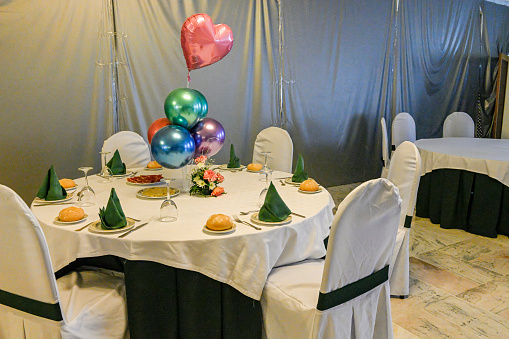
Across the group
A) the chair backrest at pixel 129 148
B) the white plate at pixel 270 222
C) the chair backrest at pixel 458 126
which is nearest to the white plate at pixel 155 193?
the white plate at pixel 270 222

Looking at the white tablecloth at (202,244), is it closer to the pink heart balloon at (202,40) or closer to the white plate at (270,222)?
the white plate at (270,222)

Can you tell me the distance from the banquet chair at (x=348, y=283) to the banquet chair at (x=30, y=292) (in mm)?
766

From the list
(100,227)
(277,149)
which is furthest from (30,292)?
(277,149)

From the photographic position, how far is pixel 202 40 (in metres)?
2.45

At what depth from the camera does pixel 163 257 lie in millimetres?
1682

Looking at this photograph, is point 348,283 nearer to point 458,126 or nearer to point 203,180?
point 203,180

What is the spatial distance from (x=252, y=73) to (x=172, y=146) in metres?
3.02

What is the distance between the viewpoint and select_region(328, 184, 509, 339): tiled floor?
2434 millimetres

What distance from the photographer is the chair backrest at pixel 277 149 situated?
351 centimetres

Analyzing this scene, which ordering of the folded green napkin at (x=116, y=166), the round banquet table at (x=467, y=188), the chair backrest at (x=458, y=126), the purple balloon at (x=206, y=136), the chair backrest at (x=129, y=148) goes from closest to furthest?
the purple balloon at (x=206, y=136)
the folded green napkin at (x=116, y=166)
the chair backrest at (x=129, y=148)
the round banquet table at (x=467, y=188)
the chair backrest at (x=458, y=126)

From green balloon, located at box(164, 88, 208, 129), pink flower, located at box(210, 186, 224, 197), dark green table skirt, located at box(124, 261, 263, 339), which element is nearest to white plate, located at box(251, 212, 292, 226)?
dark green table skirt, located at box(124, 261, 263, 339)

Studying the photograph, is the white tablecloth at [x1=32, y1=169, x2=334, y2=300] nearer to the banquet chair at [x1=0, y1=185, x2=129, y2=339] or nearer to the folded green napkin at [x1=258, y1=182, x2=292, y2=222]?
the folded green napkin at [x1=258, y1=182, x2=292, y2=222]

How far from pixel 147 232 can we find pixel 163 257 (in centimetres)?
13

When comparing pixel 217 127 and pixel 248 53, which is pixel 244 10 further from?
pixel 217 127
